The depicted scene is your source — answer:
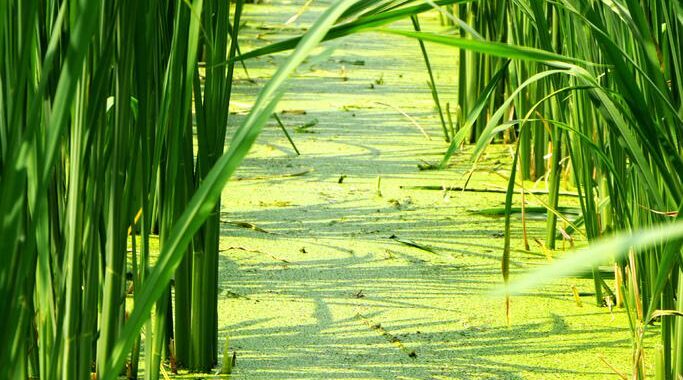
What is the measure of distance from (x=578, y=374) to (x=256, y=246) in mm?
652

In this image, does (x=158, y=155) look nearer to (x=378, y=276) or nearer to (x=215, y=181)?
(x=215, y=181)

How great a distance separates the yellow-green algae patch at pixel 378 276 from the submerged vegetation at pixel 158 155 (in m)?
0.11

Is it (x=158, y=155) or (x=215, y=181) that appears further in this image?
(x=158, y=155)

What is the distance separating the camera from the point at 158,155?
3.20ft

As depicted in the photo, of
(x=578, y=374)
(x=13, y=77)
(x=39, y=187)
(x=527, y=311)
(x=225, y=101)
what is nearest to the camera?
(x=39, y=187)

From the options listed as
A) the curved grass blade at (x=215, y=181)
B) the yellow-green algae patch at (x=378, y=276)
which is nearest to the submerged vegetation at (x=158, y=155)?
the curved grass blade at (x=215, y=181)

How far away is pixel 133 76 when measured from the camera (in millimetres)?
1168

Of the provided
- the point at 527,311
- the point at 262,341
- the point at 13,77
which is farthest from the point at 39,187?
the point at 527,311

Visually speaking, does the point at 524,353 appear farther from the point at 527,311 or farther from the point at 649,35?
the point at 649,35

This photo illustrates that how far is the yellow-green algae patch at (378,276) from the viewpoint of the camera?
1.48 metres

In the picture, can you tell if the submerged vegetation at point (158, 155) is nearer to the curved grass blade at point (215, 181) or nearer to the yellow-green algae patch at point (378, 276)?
the curved grass blade at point (215, 181)

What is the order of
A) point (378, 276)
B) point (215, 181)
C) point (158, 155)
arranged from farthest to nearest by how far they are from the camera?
point (378, 276), point (158, 155), point (215, 181)

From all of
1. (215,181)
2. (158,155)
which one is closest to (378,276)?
(158,155)

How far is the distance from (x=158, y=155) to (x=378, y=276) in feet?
2.79
